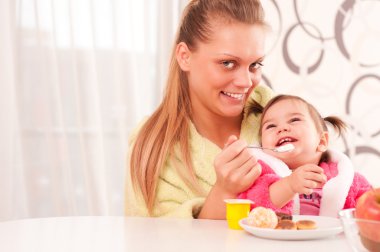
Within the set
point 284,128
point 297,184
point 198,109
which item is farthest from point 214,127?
point 297,184

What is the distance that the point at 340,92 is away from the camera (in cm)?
356

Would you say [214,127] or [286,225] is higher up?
[214,127]

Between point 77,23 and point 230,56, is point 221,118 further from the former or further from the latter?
point 77,23

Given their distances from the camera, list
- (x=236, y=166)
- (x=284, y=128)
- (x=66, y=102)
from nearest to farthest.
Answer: (x=236, y=166), (x=284, y=128), (x=66, y=102)

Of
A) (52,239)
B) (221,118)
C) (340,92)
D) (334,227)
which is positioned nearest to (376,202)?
(334,227)

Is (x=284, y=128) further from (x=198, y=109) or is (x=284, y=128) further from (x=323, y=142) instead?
(x=198, y=109)

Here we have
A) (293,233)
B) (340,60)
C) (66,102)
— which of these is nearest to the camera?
(293,233)

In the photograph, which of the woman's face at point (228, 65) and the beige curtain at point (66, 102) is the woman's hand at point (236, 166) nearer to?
the woman's face at point (228, 65)

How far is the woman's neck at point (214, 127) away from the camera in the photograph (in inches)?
84.3

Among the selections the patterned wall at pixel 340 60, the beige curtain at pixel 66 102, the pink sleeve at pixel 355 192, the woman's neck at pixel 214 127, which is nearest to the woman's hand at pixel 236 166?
the pink sleeve at pixel 355 192

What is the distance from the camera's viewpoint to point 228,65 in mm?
1956

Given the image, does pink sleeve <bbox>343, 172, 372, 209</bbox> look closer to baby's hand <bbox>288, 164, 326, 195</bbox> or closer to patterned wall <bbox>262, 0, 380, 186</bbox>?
baby's hand <bbox>288, 164, 326, 195</bbox>

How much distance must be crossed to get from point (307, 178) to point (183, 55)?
831mm

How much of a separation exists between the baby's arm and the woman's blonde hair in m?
0.49
